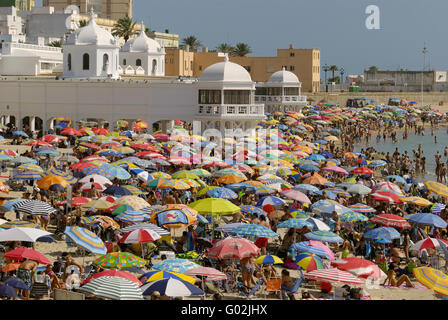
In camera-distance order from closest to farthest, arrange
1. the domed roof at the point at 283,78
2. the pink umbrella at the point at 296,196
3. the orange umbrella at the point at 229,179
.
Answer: the pink umbrella at the point at 296,196, the orange umbrella at the point at 229,179, the domed roof at the point at 283,78

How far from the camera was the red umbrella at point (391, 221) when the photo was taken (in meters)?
20.2

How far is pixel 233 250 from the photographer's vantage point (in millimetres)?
15969

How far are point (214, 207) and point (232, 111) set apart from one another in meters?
24.6

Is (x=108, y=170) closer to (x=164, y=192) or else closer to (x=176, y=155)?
(x=164, y=192)

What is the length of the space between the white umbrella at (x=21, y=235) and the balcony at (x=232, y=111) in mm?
28164

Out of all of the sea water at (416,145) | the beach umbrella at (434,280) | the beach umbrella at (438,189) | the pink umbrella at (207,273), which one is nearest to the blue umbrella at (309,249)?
the beach umbrella at (434,280)

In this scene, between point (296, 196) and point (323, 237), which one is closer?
point (323, 237)

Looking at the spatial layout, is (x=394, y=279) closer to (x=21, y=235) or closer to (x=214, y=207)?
(x=214, y=207)

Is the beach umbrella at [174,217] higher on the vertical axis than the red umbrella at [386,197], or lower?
higher

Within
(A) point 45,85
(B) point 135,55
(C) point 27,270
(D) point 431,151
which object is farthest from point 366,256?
(B) point 135,55

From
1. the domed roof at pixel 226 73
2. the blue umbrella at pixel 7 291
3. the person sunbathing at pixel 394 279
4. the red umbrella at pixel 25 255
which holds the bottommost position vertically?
the person sunbathing at pixel 394 279

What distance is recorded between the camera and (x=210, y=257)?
1667 cm

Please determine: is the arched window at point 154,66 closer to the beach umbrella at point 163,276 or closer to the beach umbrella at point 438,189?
the beach umbrella at point 438,189

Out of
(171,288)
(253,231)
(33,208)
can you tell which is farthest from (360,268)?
(33,208)
